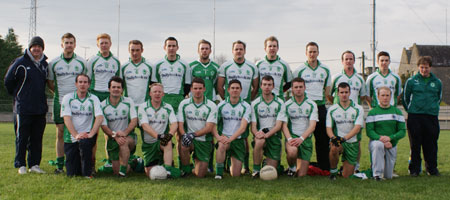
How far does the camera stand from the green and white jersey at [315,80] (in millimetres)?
6340

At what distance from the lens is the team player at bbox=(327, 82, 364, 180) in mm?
5758

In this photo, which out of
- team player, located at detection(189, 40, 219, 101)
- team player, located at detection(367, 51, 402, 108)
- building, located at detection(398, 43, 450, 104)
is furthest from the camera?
building, located at detection(398, 43, 450, 104)

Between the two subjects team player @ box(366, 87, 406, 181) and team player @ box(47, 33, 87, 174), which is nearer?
team player @ box(366, 87, 406, 181)

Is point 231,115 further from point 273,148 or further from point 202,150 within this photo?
point 273,148

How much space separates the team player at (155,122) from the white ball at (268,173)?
1372 millimetres

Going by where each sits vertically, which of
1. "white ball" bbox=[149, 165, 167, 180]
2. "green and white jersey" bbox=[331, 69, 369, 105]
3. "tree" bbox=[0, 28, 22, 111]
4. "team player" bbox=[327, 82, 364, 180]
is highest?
"tree" bbox=[0, 28, 22, 111]

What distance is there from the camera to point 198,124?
5.89 m

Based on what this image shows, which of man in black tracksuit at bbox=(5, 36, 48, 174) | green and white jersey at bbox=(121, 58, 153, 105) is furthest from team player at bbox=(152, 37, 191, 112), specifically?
man in black tracksuit at bbox=(5, 36, 48, 174)

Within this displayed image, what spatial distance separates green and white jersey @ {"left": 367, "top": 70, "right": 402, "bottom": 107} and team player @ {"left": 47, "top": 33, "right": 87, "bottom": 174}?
15.1 feet

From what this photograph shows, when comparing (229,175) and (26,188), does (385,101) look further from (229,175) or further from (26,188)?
(26,188)

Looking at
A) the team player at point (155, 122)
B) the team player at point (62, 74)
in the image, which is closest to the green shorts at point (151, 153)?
the team player at point (155, 122)

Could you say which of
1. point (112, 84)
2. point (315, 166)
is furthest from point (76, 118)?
point (315, 166)

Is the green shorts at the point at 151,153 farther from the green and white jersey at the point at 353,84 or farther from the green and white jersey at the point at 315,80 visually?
the green and white jersey at the point at 353,84

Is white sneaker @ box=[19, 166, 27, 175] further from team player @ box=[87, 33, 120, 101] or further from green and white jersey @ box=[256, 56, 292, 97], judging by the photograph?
green and white jersey @ box=[256, 56, 292, 97]
